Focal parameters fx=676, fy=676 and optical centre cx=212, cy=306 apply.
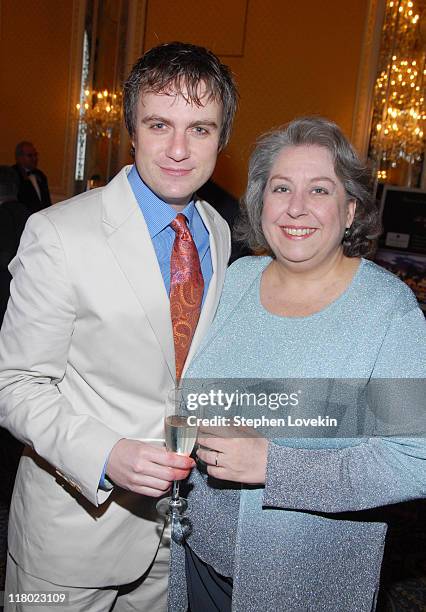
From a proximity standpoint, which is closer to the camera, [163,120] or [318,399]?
[318,399]

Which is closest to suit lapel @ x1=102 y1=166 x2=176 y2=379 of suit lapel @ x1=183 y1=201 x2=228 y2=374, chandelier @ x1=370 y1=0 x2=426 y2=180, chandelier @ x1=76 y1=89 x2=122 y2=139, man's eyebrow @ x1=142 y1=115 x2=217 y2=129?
suit lapel @ x1=183 y1=201 x2=228 y2=374

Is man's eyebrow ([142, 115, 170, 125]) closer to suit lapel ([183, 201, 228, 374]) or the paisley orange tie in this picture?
the paisley orange tie

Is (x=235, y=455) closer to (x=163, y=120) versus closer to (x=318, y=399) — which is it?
(x=318, y=399)

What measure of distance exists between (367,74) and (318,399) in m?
7.29

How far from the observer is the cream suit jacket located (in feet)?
5.15

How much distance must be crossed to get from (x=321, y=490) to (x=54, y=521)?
700 mm

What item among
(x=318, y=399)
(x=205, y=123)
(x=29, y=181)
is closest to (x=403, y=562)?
(x=318, y=399)

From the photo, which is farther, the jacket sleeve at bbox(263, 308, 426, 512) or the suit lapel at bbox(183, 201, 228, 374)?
the suit lapel at bbox(183, 201, 228, 374)

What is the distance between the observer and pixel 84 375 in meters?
1.68

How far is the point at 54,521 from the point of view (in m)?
1.73

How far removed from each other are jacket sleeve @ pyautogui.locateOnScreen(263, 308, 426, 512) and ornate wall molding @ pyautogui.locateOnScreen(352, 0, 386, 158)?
270 inches

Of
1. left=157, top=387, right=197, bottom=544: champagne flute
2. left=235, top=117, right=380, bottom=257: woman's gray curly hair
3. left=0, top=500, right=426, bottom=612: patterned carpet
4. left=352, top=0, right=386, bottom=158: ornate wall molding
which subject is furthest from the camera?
left=352, top=0, right=386, bottom=158: ornate wall molding

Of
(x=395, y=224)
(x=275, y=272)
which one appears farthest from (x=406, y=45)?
(x=275, y=272)

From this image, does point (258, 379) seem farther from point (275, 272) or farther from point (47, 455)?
point (47, 455)
